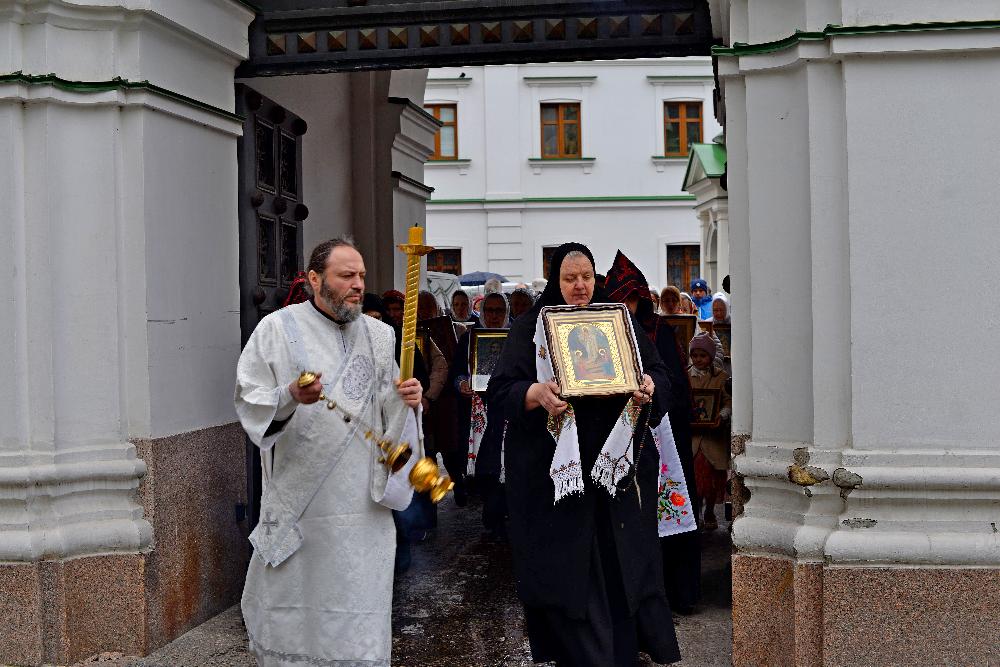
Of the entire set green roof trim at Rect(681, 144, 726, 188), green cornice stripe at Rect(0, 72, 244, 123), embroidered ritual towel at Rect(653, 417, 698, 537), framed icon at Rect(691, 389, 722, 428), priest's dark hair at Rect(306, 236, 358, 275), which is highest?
green roof trim at Rect(681, 144, 726, 188)

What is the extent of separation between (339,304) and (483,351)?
424cm

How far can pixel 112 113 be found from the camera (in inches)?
208

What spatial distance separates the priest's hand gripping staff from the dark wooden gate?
2.09 meters

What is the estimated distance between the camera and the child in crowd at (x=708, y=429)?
7375 mm

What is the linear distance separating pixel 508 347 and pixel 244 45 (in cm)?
257

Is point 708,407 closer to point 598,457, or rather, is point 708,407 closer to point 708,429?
point 708,429

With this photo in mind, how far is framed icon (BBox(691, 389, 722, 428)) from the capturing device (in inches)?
289

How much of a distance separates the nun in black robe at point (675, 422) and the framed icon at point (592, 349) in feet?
5.26

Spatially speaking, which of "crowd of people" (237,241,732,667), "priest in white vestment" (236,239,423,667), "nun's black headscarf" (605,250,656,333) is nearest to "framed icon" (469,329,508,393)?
"nun's black headscarf" (605,250,656,333)

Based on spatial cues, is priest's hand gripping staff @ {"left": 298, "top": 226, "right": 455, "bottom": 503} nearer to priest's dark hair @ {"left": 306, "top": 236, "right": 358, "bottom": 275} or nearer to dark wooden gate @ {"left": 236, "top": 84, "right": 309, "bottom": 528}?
priest's dark hair @ {"left": 306, "top": 236, "right": 358, "bottom": 275}

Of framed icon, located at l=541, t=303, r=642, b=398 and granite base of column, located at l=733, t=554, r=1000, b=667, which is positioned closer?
framed icon, located at l=541, t=303, r=642, b=398

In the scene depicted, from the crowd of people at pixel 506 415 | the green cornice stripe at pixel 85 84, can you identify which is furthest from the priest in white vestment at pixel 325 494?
the green cornice stripe at pixel 85 84

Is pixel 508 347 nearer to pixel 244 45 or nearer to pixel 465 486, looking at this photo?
pixel 244 45

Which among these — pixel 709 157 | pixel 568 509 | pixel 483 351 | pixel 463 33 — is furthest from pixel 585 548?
pixel 709 157
